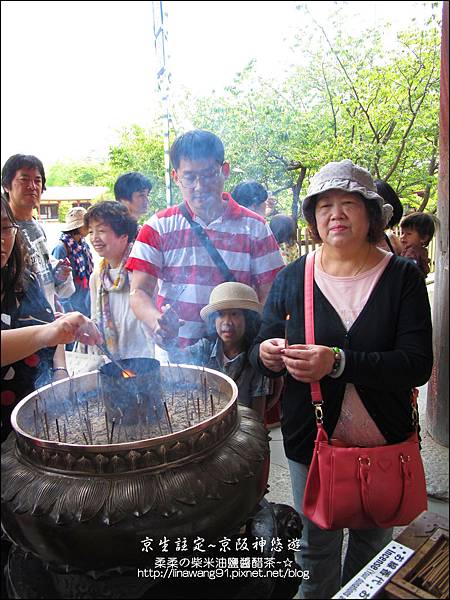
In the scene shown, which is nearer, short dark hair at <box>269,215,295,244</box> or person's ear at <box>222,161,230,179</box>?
person's ear at <box>222,161,230,179</box>

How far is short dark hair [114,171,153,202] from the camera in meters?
1.90

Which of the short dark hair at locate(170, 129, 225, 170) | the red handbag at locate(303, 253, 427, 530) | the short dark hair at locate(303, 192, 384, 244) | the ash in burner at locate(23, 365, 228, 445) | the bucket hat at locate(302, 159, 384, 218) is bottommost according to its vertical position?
the red handbag at locate(303, 253, 427, 530)

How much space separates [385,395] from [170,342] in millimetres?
850

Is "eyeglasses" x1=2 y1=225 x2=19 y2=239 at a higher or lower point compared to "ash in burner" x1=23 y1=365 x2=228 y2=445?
higher

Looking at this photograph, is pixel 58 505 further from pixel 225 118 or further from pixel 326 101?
pixel 326 101

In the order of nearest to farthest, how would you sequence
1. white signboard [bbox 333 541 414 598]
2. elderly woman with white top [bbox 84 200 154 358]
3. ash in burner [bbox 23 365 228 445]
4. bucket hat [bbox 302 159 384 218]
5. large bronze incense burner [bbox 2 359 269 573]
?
large bronze incense burner [bbox 2 359 269 573], white signboard [bbox 333 541 414 598], ash in burner [bbox 23 365 228 445], bucket hat [bbox 302 159 384 218], elderly woman with white top [bbox 84 200 154 358]

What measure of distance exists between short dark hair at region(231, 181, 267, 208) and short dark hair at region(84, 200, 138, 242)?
512mm

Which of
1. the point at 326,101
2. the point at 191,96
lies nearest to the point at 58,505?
the point at 191,96

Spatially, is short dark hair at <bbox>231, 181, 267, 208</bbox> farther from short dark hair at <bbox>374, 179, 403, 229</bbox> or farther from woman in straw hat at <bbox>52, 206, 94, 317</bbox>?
woman in straw hat at <bbox>52, 206, 94, 317</bbox>

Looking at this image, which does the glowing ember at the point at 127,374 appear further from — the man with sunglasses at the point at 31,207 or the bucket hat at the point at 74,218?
the bucket hat at the point at 74,218

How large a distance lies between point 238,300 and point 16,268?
0.85m

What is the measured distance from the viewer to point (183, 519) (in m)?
1.14

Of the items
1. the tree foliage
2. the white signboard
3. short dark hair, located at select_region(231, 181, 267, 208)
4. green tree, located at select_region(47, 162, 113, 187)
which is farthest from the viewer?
short dark hair, located at select_region(231, 181, 267, 208)

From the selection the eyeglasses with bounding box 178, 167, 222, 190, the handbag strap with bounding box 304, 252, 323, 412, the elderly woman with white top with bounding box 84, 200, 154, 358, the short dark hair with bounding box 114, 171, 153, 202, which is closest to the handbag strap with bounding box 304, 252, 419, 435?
the handbag strap with bounding box 304, 252, 323, 412
